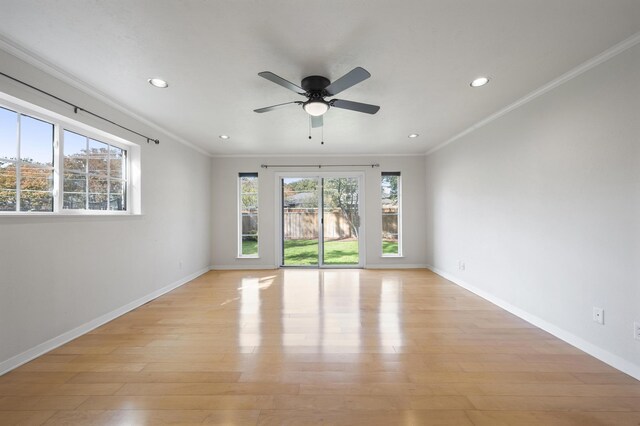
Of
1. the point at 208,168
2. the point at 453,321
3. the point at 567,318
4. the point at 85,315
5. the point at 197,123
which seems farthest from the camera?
the point at 208,168

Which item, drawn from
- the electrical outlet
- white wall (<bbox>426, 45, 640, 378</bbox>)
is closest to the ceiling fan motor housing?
white wall (<bbox>426, 45, 640, 378</bbox>)

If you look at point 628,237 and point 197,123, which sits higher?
point 197,123

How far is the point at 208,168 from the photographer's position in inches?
211

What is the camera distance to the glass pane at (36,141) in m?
2.18

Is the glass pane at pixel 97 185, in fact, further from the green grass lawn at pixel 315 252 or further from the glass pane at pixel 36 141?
the green grass lawn at pixel 315 252

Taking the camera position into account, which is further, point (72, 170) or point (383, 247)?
point (383, 247)

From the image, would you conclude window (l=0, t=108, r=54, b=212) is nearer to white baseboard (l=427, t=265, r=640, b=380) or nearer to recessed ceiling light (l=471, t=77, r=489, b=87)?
recessed ceiling light (l=471, t=77, r=489, b=87)

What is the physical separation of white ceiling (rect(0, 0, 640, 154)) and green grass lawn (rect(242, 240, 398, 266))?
10.6 ft

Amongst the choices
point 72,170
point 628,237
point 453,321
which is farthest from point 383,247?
point 72,170

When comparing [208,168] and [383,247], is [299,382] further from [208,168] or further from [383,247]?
[208,168]

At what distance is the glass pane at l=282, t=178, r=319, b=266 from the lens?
222 inches

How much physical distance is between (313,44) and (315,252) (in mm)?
4292

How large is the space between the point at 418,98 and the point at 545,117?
1.26 metres

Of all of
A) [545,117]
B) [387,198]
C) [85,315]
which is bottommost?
[85,315]
